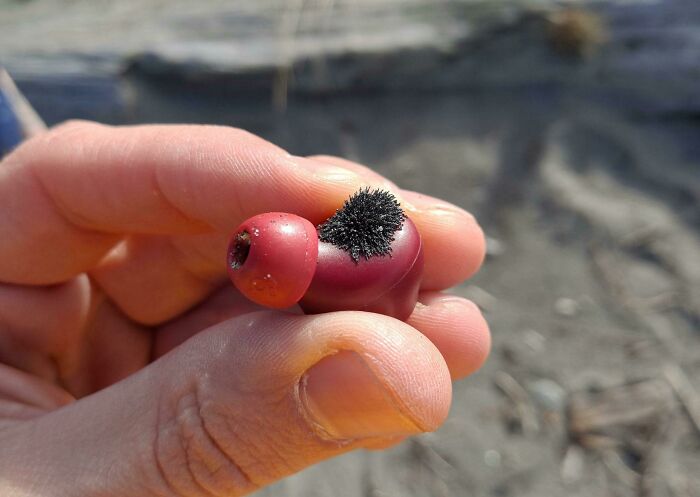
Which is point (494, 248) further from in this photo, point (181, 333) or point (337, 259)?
point (337, 259)

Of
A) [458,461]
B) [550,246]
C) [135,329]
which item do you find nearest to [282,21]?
[550,246]

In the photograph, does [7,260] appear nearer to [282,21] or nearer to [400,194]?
[400,194]

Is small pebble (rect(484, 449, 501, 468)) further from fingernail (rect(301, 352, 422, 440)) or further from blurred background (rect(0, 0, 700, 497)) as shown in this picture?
fingernail (rect(301, 352, 422, 440))

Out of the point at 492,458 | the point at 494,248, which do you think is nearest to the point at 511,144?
the point at 494,248

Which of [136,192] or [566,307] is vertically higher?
[136,192]

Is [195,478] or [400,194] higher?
[400,194]

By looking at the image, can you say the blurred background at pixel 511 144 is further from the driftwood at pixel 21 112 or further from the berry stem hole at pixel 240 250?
the berry stem hole at pixel 240 250
